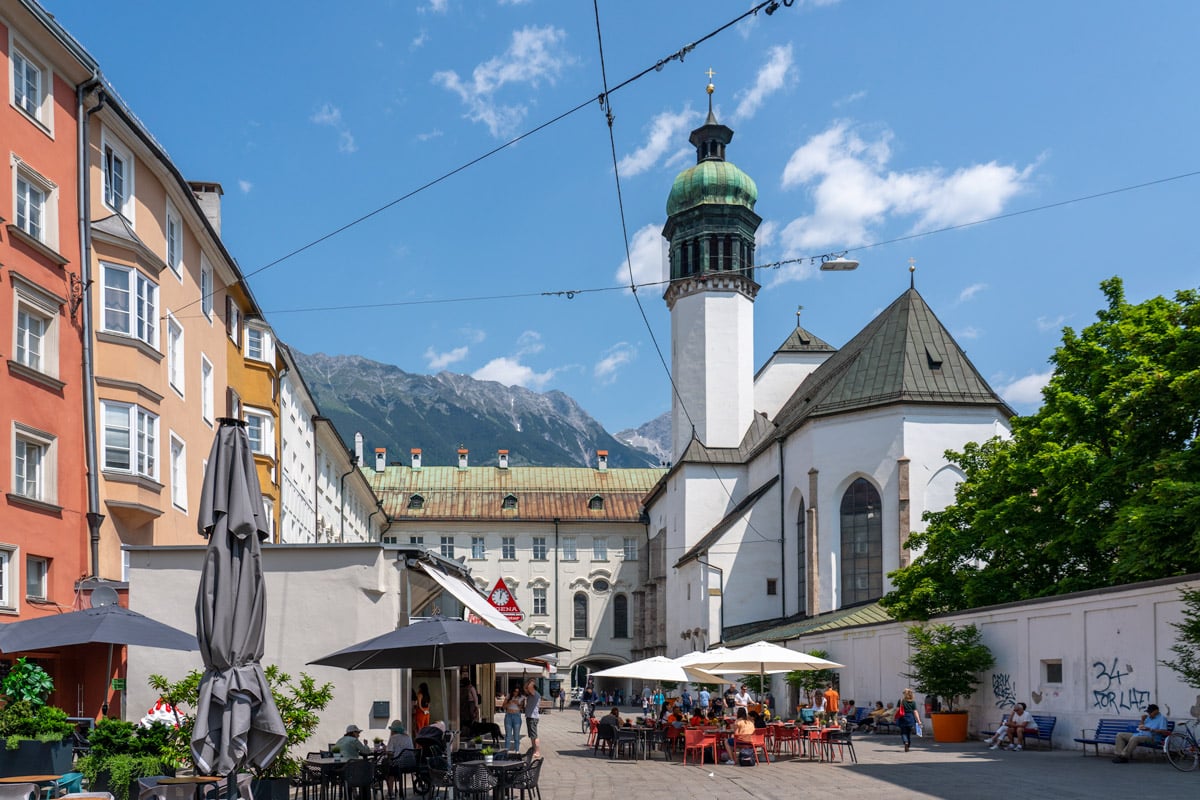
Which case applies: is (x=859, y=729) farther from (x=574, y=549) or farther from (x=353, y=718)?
(x=574, y=549)

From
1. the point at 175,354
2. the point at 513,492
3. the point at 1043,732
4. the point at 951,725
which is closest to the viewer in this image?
the point at 1043,732

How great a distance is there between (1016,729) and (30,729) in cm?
1784

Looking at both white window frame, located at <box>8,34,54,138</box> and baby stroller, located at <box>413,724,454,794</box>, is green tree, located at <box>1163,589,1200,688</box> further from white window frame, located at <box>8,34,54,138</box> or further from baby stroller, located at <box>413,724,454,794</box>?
white window frame, located at <box>8,34,54,138</box>

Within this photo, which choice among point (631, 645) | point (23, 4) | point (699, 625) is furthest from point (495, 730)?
point (631, 645)

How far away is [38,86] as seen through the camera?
21266mm

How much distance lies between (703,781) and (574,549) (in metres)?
63.8

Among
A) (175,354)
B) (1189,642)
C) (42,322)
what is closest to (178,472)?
(175,354)

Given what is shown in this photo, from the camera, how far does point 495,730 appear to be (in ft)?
75.0

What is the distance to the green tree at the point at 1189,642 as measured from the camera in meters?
18.4

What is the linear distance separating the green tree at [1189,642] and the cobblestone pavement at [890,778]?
1.44 metres

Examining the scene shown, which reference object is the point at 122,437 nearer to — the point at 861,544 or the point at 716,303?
the point at 861,544

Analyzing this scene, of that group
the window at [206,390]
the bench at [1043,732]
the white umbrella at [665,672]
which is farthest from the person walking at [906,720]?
the window at [206,390]

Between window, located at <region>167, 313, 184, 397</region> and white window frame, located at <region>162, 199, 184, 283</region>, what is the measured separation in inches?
43.8

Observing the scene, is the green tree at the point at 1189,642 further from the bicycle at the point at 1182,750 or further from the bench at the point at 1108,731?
the bench at the point at 1108,731
